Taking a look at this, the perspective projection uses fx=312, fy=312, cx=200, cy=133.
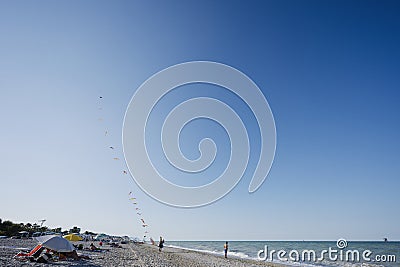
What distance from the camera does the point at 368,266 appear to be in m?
24.9

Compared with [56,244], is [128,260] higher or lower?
lower

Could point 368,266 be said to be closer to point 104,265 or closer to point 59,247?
point 104,265

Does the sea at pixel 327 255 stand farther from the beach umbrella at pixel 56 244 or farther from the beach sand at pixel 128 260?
the beach umbrella at pixel 56 244

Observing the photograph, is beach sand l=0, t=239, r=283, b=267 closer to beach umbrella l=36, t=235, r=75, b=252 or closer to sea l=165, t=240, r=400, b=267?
beach umbrella l=36, t=235, r=75, b=252

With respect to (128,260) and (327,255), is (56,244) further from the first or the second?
(327,255)

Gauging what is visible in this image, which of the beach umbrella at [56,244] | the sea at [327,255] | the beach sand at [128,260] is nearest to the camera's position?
the beach umbrella at [56,244]

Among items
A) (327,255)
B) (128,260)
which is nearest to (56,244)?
(128,260)

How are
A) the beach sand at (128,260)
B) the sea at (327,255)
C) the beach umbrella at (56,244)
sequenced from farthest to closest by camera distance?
the sea at (327,255), the beach sand at (128,260), the beach umbrella at (56,244)

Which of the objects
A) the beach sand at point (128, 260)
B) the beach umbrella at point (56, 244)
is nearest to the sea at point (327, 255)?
the beach sand at point (128, 260)

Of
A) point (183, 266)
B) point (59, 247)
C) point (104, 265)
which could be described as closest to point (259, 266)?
point (183, 266)

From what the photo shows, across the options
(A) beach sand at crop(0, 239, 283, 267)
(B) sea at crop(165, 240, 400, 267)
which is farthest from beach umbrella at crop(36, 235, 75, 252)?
(B) sea at crop(165, 240, 400, 267)

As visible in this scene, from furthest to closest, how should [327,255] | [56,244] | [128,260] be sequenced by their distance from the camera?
[327,255] → [128,260] → [56,244]

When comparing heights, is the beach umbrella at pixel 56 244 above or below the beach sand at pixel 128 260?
above

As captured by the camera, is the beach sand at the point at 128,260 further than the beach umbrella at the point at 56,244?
Yes
